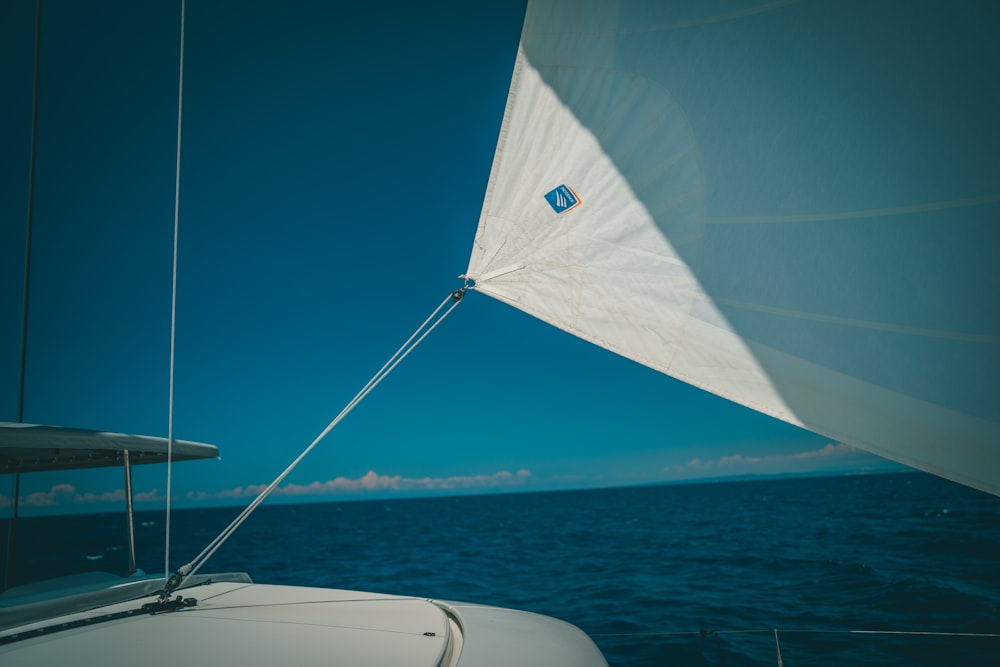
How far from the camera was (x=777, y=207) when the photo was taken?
9.65 feet

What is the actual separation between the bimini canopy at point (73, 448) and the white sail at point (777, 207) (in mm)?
2585

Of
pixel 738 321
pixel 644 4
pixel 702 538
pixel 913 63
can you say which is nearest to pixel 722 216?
pixel 738 321

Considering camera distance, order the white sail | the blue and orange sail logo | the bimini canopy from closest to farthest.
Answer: the white sail < the bimini canopy < the blue and orange sail logo

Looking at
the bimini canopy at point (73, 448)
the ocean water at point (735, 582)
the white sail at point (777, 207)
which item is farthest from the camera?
the ocean water at point (735, 582)

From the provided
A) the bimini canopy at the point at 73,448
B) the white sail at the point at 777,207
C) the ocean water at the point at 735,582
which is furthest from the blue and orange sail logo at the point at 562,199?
the bimini canopy at the point at 73,448

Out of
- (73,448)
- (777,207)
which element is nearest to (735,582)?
(777,207)

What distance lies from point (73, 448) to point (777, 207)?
424cm

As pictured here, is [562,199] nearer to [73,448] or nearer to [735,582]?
[73,448]

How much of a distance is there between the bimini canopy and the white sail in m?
2.58

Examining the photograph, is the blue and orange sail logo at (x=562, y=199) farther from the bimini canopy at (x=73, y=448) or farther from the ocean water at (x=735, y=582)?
the bimini canopy at (x=73, y=448)

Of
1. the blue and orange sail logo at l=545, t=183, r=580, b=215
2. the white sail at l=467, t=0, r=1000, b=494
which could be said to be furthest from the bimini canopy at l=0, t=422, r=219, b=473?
the blue and orange sail logo at l=545, t=183, r=580, b=215

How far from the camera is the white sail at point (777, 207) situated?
7.95 feet

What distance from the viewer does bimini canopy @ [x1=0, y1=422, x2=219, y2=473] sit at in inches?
106

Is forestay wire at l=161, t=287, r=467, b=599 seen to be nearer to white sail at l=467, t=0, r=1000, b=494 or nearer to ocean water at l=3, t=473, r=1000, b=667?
white sail at l=467, t=0, r=1000, b=494
